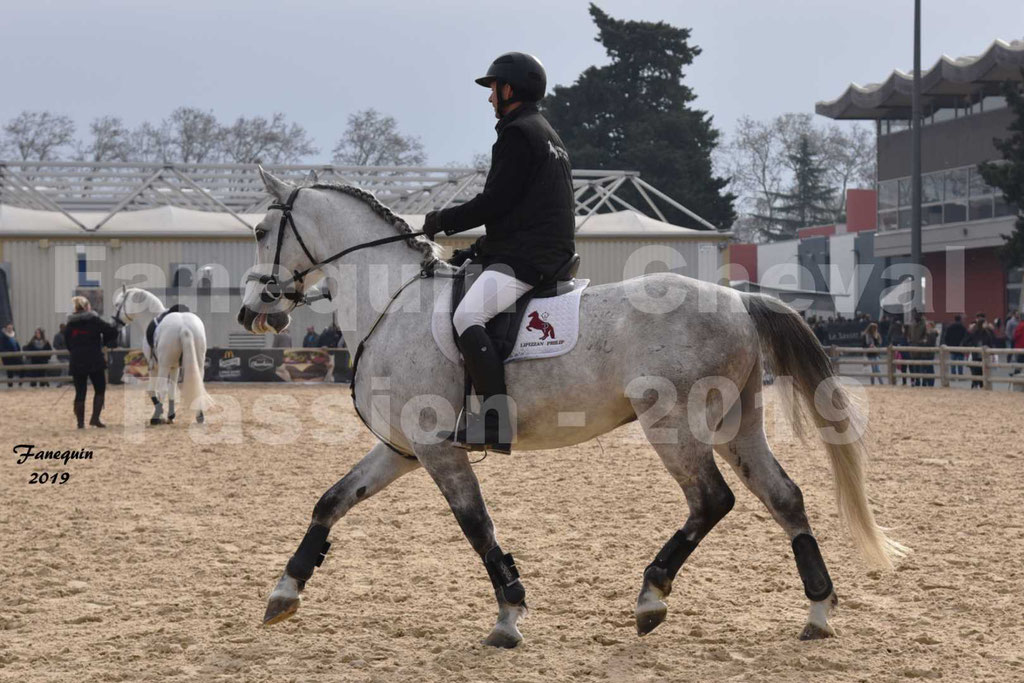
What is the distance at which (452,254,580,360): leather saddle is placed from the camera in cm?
536

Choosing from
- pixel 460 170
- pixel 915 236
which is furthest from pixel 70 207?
pixel 915 236

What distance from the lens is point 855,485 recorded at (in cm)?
551

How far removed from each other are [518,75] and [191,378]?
1020 centimetres

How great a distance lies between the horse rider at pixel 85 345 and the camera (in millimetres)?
15078

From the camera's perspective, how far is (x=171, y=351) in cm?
1531

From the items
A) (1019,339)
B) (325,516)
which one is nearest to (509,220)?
(325,516)

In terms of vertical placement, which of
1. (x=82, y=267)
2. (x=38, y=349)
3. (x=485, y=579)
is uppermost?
(x=82, y=267)

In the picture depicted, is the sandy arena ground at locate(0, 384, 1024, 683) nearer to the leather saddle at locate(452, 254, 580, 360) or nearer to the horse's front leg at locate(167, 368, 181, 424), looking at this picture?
the leather saddle at locate(452, 254, 580, 360)

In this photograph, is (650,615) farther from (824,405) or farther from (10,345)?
(10,345)

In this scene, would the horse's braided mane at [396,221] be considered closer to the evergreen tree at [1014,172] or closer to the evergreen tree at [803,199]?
the evergreen tree at [1014,172]

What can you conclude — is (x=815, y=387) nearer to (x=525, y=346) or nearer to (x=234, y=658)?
(x=525, y=346)

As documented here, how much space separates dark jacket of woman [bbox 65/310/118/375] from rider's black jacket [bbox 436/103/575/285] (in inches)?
432

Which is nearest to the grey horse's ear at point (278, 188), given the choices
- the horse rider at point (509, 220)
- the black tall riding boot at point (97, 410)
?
the horse rider at point (509, 220)

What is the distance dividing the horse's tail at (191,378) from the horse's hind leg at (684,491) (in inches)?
414
